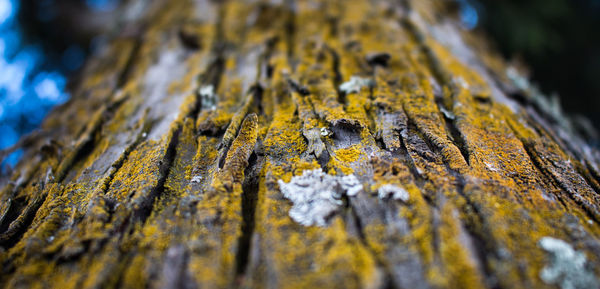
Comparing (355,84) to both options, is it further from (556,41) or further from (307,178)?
(556,41)

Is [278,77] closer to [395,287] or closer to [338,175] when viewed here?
[338,175]

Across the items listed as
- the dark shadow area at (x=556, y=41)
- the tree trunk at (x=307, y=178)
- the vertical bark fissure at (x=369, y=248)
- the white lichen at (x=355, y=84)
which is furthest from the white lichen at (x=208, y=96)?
the dark shadow area at (x=556, y=41)

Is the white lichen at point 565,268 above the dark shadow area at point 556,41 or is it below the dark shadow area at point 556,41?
above

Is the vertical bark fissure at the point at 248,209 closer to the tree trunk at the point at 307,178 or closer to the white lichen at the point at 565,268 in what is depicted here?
the tree trunk at the point at 307,178

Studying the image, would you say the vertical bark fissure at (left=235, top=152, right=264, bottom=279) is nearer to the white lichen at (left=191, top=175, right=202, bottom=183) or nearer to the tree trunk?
the tree trunk

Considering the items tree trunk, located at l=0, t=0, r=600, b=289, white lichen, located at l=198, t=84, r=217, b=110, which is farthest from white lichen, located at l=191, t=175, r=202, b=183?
white lichen, located at l=198, t=84, r=217, b=110

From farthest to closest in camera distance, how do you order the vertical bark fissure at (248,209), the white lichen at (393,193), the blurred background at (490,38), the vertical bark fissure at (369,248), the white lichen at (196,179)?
the blurred background at (490,38) < the white lichen at (196,179) < the white lichen at (393,193) < the vertical bark fissure at (248,209) < the vertical bark fissure at (369,248)
